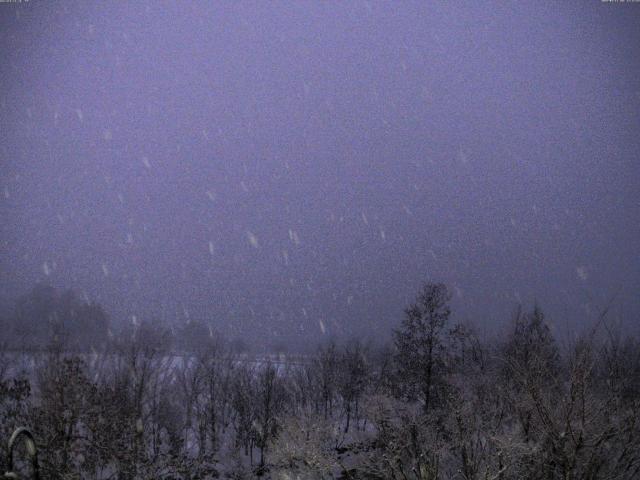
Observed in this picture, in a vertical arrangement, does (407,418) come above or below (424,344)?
below

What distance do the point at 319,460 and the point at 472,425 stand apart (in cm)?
900

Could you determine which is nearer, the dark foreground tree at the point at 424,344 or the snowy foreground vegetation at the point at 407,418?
the snowy foreground vegetation at the point at 407,418

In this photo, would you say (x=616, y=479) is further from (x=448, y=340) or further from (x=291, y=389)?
(x=291, y=389)

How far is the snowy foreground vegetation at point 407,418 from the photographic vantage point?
14.5m

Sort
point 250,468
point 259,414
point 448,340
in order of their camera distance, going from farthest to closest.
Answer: point 259,414
point 250,468
point 448,340

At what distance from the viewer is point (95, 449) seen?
17391mm

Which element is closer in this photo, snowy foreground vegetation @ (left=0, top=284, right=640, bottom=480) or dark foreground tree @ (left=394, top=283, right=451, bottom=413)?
snowy foreground vegetation @ (left=0, top=284, right=640, bottom=480)

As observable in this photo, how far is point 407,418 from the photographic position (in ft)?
87.9

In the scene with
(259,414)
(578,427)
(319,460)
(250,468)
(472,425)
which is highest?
(578,427)

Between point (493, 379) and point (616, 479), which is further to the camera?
point (493, 379)

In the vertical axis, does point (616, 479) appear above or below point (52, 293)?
below

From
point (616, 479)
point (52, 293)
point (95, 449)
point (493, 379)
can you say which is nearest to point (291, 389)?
point (493, 379)

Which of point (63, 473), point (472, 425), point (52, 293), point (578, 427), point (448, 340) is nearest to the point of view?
point (578, 427)

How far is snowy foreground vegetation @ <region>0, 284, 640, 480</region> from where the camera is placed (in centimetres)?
1448
